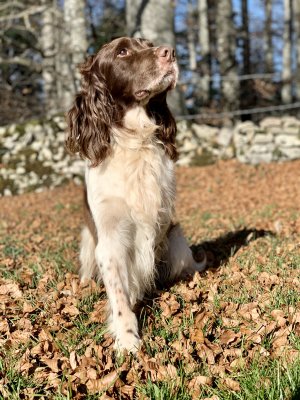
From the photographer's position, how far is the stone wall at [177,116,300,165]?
13133 millimetres

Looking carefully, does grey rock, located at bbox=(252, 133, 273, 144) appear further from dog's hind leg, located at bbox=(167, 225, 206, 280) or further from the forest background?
dog's hind leg, located at bbox=(167, 225, 206, 280)

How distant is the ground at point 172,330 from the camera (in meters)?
2.63

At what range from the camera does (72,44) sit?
1374 centimetres

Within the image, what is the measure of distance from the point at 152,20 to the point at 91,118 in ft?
33.2

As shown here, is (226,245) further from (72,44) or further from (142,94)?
(72,44)

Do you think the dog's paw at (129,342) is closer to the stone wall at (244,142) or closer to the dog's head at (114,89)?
the dog's head at (114,89)

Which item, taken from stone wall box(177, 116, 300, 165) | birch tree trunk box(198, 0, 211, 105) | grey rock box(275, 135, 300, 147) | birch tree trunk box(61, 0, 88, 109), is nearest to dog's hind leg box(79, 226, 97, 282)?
birch tree trunk box(61, 0, 88, 109)

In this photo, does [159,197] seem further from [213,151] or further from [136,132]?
[213,151]

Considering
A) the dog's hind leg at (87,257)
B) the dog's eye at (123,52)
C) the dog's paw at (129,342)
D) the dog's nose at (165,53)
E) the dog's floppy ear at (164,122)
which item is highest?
the dog's eye at (123,52)

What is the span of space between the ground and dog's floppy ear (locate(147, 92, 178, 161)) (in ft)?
3.61

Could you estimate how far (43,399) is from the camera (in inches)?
101

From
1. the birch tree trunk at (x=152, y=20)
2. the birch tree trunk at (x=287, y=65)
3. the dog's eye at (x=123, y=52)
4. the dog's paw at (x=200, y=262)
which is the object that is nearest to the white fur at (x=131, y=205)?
the dog's eye at (x=123, y=52)

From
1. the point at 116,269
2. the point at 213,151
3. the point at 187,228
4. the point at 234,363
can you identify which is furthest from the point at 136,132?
the point at 213,151

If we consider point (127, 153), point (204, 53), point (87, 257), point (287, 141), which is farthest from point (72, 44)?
point (127, 153)
